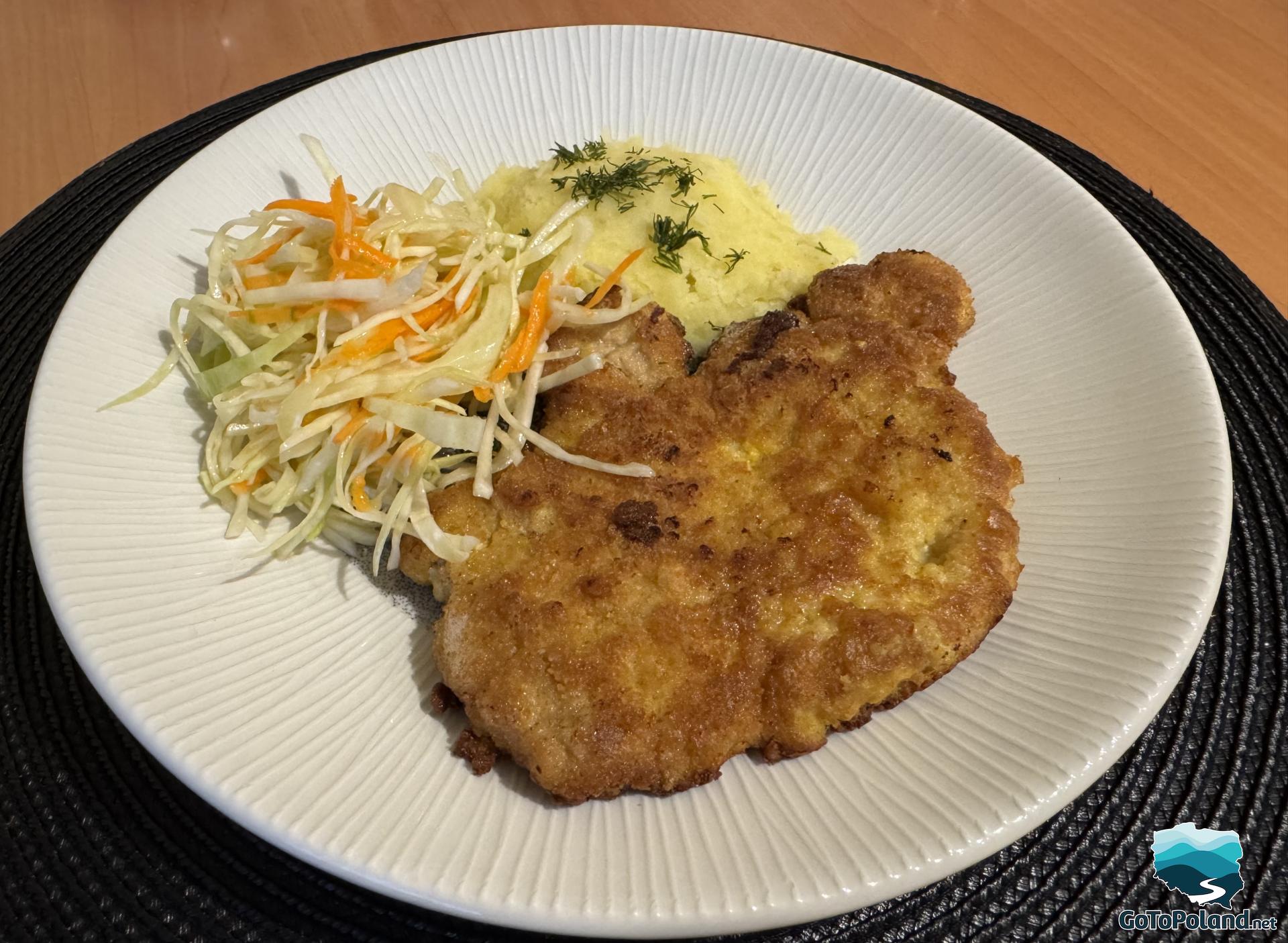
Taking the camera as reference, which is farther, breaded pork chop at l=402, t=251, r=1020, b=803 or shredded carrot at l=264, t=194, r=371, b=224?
shredded carrot at l=264, t=194, r=371, b=224

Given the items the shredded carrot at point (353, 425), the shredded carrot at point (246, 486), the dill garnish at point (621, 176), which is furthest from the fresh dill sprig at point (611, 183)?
the shredded carrot at point (246, 486)

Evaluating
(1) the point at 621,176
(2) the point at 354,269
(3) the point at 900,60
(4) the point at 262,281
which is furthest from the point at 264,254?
(3) the point at 900,60

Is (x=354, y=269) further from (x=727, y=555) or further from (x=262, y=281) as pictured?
(x=727, y=555)

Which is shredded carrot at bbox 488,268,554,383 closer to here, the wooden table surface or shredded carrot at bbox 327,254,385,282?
shredded carrot at bbox 327,254,385,282

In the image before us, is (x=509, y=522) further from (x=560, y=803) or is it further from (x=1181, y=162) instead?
(x=1181, y=162)

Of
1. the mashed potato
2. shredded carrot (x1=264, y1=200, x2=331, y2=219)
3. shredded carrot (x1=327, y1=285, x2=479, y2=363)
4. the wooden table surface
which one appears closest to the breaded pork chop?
the mashed potato

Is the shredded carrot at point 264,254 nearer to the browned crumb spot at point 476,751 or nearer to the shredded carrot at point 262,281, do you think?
the shredded carrot at point 262,281
